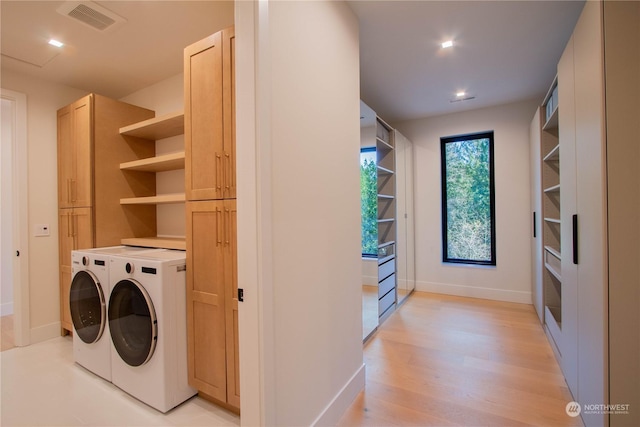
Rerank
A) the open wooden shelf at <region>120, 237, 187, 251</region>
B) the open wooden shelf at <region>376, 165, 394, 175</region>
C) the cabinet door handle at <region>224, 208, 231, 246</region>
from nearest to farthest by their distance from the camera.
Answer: the cabinet door handle at <region>224, 208, 231, 246</region> < the open wooden shelf at <region>120, 237, 187, 251</region> < the open wooden shelf at <region>376, 165, 394, 175</region>

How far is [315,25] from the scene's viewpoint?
63.6 inches

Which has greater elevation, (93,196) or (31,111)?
(31,111)

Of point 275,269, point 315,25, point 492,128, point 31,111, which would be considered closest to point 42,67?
point 31,111

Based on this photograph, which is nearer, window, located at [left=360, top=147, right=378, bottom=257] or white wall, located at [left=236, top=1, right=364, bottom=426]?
white wall, located at [left=236, top=1, right=364, bottom=426]

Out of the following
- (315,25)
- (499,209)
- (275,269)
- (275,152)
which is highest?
(315,25)

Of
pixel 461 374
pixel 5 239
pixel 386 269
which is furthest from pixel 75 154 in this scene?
pixel 461 374

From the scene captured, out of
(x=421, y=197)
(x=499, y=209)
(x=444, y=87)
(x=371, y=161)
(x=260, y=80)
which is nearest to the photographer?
(x=260, y=80)

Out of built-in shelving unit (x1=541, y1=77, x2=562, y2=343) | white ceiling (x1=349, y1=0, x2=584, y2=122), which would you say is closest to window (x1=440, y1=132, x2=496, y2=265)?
white ceiling (x1=349, y1=0, x2=584, y2=122)

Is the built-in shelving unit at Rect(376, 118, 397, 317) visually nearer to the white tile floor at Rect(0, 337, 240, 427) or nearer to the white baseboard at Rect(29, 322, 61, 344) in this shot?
the white tile floor at Rect(0, 337, 240, 427)

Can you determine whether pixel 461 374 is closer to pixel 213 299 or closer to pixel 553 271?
pixel 553 271

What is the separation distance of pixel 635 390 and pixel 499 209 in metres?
3.00

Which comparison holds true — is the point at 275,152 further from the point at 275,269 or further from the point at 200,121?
the point at 200,121

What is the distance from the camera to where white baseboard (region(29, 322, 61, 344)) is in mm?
2807

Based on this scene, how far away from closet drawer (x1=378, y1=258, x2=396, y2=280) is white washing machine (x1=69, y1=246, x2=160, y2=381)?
240cm
